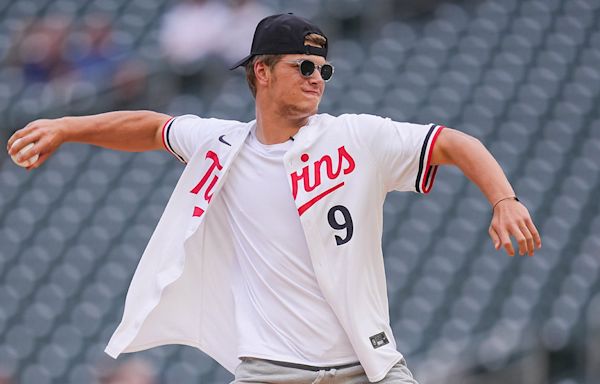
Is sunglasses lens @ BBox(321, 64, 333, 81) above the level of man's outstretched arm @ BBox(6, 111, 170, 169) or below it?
above

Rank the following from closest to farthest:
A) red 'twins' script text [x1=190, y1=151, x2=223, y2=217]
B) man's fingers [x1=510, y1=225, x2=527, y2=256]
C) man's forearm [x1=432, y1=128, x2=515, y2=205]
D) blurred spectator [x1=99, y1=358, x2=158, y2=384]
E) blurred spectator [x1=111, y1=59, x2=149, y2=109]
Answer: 1. man's fingers [x1=510, y1=225, x2=527, y2=256]
2. man's forearm [x1=432, y1=128, x2=515, y2=205]
3. red 'twins' script text [x1=190, y1=151, x2=223, y2=217]
4. blurred spectator [x1=99, y1=358, x2=158, y2=384]
5. blurred spectator [x1=111, y1=59, x2=149, y2=109]

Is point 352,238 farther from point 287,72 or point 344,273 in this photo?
point 287,72

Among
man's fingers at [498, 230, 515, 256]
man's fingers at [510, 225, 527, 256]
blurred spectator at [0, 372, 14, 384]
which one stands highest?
man's fingers at [510, 225, 527, 256]

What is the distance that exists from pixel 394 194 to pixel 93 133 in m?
4.67

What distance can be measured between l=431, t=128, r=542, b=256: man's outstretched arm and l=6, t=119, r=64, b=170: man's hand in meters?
1.23

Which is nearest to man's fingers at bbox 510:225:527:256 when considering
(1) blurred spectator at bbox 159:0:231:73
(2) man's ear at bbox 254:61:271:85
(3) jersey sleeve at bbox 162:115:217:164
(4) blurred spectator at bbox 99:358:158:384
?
(2) man's ear at bbox 254:61:271:85

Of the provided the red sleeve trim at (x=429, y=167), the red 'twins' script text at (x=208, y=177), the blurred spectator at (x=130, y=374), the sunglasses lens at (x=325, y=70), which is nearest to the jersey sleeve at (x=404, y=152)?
the red sleeve trim at (x=429, y=167)

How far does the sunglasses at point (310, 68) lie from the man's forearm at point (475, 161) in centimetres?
45

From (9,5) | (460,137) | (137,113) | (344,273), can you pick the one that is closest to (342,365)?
(344,273)

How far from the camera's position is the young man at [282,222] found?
12.5 feet

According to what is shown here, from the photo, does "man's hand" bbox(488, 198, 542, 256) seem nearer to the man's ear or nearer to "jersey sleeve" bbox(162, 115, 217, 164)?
the man's ear

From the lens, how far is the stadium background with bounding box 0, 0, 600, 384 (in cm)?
775

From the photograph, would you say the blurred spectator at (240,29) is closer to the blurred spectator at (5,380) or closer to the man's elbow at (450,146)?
the blurred spectator at (5,380)

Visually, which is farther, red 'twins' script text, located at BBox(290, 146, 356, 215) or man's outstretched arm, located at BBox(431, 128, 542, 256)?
red 'twins' script text, located at BBox(290, 146, 356, 215)
